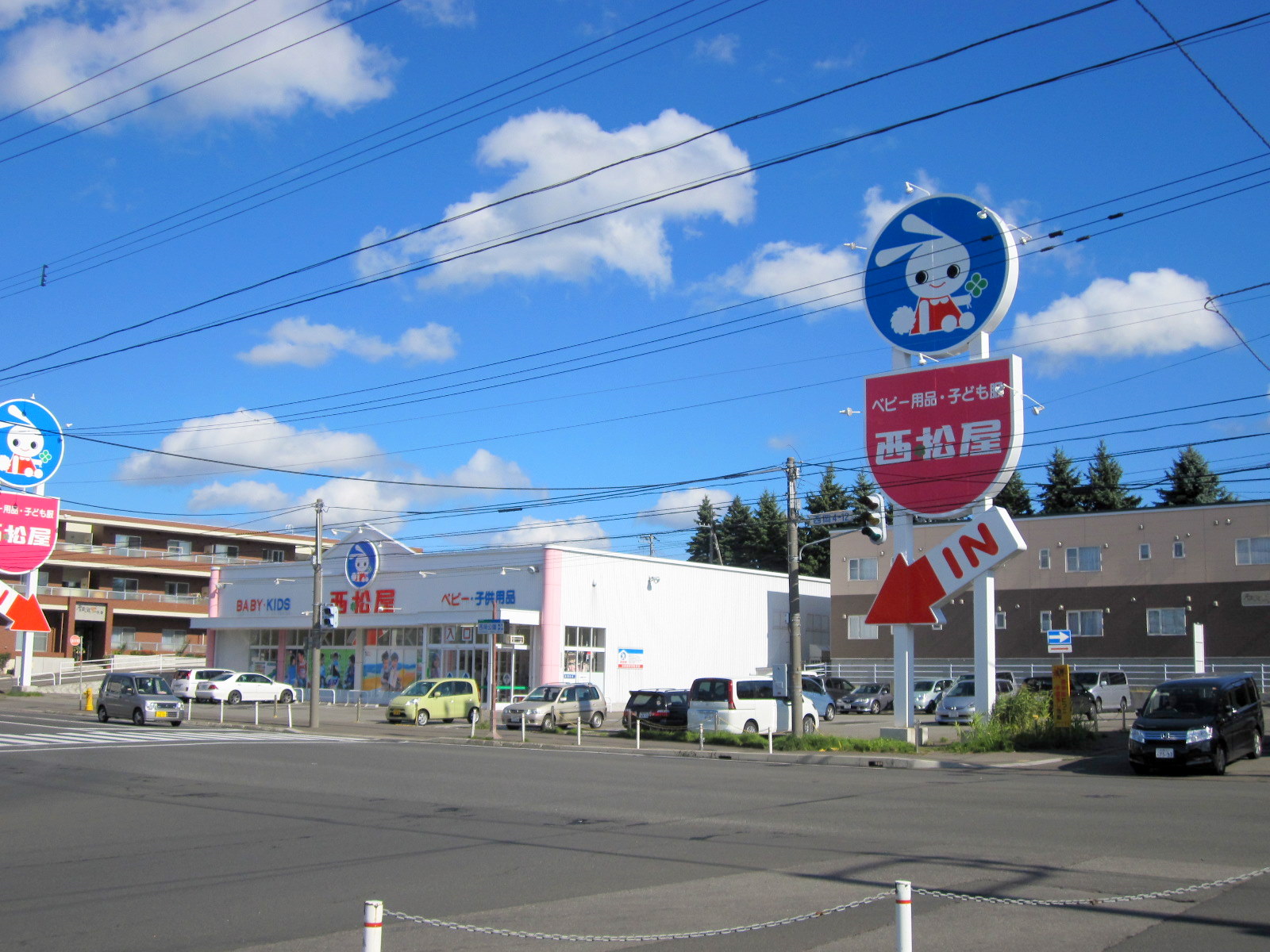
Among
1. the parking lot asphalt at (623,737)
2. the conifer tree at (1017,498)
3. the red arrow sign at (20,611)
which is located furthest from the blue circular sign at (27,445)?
the conifer tree at (1017,498)

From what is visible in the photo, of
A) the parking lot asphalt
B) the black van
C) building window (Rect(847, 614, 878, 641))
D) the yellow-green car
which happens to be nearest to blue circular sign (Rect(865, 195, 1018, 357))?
the black van

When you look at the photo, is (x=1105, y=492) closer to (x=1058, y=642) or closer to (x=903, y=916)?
(x=1058, y=642)

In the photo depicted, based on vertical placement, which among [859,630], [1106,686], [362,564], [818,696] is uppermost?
[362,564]

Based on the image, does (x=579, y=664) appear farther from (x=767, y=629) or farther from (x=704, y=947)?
(x=704, y=947)

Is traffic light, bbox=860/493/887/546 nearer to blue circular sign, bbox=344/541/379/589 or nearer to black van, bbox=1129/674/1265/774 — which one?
black van, bbox=1129/674/1265/774

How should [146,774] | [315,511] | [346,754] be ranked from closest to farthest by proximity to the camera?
[146,774] < [346,754] < [315,511]

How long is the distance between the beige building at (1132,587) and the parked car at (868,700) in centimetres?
624

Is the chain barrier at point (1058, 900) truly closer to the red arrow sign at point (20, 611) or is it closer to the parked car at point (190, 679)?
the parked car at point (190, 679)

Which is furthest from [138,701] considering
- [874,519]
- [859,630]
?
[859,630]

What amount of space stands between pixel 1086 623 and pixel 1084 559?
2984 mm

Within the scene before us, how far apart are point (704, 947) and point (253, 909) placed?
385 centimetres

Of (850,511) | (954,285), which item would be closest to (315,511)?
(850,511)

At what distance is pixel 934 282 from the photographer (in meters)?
27.9

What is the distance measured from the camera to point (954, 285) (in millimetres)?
27609
